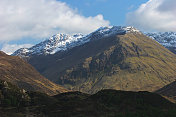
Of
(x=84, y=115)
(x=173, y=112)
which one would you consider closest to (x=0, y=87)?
(x=84, y=115)

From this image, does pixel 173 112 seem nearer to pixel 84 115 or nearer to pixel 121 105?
pixel 121 105

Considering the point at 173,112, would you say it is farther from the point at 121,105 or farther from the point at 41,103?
the point at 41,103

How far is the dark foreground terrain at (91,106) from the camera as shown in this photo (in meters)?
159

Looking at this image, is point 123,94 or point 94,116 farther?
point 123,94

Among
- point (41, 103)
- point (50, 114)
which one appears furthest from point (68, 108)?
point (41, 103)

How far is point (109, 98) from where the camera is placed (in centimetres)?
18938

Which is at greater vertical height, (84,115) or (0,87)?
(0,87)

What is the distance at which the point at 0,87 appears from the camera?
194 m

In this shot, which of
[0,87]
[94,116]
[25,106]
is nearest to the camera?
[94,116]

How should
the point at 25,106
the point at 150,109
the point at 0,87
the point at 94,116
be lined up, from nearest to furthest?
1. the point at 94,116
2. the point at 150,109
3. the point at 25,106
4. the point at 0,87

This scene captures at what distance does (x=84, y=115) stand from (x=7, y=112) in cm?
4319

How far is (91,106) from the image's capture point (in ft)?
569

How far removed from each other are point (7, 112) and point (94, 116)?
4881 centimetres

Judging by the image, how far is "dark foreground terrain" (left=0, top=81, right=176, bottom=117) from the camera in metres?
159
